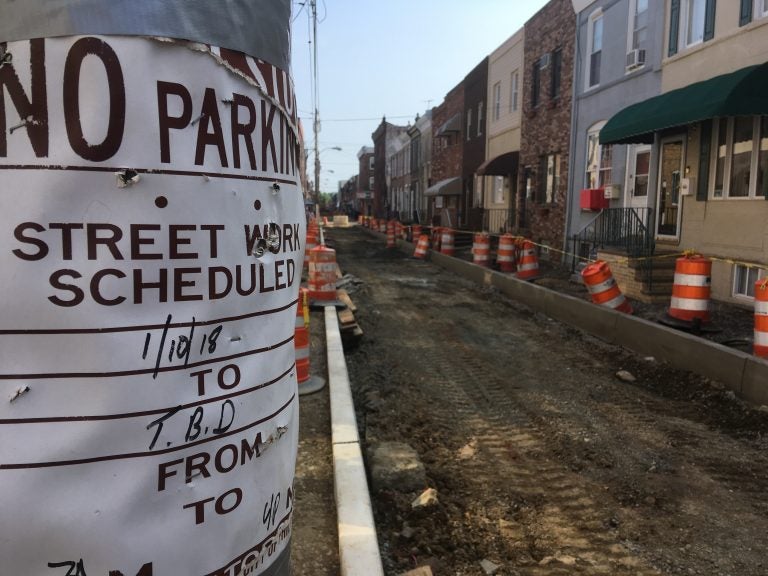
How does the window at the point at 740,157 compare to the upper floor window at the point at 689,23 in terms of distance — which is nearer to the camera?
the window at the point at 740,157

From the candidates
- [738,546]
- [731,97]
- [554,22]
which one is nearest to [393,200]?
[554,22]

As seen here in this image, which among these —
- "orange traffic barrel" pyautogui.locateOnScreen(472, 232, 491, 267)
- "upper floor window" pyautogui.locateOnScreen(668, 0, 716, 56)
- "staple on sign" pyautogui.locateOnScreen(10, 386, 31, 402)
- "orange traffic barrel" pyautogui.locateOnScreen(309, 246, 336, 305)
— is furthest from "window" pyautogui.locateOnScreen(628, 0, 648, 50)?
"staple on sign" pyautogui.locateOnScreen(10, 386, 31, 402)

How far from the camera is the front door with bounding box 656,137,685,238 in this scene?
13.4 m

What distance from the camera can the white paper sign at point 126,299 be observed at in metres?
1.23

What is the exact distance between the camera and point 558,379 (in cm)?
733

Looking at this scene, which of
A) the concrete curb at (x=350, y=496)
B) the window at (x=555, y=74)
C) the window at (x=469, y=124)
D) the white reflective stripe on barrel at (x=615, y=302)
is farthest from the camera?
the window at (x=469, y=124)

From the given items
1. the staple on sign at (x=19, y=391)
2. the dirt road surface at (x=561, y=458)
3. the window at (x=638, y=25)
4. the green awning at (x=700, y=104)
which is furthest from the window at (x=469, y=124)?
the staple on sign at (x=19, y=391)

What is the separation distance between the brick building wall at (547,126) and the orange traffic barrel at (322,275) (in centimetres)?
1055

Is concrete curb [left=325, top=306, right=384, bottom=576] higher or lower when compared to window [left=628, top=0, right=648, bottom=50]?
lower

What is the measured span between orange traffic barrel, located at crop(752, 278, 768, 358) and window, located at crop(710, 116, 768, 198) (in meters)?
4.51

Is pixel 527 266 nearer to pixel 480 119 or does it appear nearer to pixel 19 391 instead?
pixel 19 391

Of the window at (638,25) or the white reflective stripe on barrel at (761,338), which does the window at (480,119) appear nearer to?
the window at (638,25)

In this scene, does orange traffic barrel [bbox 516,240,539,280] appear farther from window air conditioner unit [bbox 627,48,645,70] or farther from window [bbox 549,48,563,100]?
window [bbox 549,48,563,100]

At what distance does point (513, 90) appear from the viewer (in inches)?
965
